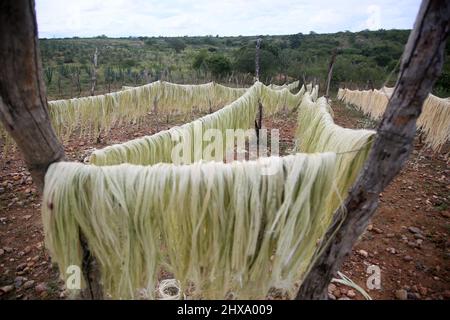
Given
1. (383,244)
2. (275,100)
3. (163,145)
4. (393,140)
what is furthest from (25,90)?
(275,100)

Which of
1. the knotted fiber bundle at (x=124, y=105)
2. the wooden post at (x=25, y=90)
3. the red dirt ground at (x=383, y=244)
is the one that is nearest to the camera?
the wooden post at (x=25, y=90)

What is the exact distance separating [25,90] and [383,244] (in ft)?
13.8

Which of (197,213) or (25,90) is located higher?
(25,90)

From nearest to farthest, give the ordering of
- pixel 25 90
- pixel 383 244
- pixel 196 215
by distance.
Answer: pixel 25 90 < pixel 196 215 < pixel 383 244

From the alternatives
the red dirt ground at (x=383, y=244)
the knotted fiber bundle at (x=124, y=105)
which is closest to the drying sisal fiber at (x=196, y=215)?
the red dirt ground at (x=383, y=244)

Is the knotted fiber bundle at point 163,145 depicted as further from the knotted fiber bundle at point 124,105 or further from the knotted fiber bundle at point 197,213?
the knotted fiber bundle at point 124,105

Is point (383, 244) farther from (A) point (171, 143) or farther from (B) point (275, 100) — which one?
(B) point (275, 100)

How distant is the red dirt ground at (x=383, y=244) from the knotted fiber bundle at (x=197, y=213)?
69.6 inches

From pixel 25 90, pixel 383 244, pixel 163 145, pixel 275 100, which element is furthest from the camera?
pixel 275 100

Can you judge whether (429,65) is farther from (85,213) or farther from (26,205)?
(26,205)

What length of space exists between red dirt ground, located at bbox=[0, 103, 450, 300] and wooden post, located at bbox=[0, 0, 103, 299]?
5.39ft

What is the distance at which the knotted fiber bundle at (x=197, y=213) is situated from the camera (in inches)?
54.2

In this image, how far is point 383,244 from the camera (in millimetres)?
3852

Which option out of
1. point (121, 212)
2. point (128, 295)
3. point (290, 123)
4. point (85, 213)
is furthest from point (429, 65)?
point (290, 123)
